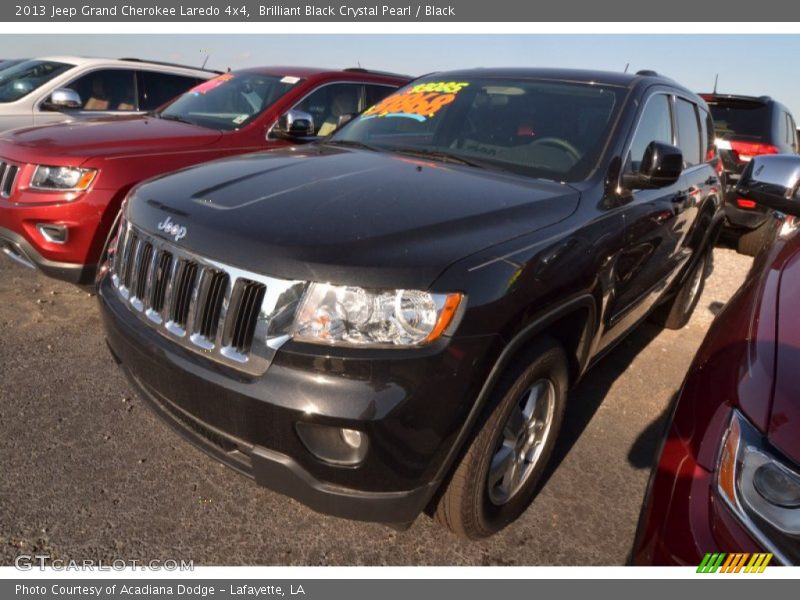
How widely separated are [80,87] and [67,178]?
3.50 metres

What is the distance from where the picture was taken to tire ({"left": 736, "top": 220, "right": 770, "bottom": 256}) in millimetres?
6910

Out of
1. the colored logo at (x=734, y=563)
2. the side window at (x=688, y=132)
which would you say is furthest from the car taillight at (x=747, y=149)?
the colored logo at (x=734, y=563)

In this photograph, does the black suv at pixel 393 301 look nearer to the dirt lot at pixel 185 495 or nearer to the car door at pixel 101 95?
the dirt lot at pixel 185 495

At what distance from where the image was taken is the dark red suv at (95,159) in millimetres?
3598

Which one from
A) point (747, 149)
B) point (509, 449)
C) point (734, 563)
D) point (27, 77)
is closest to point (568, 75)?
point (509, 449)

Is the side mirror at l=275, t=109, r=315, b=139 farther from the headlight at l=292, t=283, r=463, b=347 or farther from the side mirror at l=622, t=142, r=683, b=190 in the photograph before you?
the headlight at l=292, t=283, r=463, b=347

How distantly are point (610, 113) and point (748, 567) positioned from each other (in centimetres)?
220

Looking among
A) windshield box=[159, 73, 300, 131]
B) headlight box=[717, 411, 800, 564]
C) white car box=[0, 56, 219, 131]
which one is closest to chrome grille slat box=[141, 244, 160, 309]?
headlight box=[717, 411, 800, 564]

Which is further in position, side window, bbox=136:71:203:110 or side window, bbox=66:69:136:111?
side window, bbox=136:71:203:110

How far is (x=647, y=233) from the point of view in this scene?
290cm

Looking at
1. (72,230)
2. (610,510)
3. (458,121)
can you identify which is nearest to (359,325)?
(610,510)

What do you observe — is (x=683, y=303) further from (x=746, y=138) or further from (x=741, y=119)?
(x=741, y=119)

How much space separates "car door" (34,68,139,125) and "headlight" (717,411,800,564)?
6.54 metres

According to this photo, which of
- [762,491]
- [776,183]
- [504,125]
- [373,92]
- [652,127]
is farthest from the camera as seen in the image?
[373,92]
